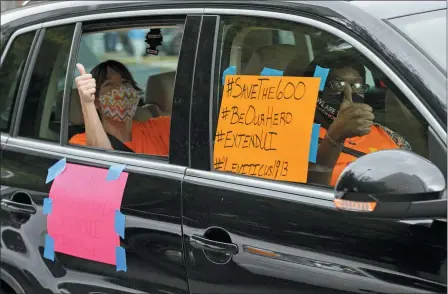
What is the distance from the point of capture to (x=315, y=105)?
2477 mm

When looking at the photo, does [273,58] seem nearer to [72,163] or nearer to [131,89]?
[72,163]

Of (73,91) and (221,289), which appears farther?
(73,91)

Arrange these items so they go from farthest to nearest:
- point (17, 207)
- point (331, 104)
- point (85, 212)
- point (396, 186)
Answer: point (17, 207)
point (85, 212)
point (331, 104)
point (396, 186)

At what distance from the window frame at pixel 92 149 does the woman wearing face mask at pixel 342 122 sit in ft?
1.49

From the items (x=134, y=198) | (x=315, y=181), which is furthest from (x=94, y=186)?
(x=315, y=181)

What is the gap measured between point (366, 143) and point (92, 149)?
1.18m

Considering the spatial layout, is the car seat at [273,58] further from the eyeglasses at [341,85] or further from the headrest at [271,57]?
the eyeglasses at [341,85]

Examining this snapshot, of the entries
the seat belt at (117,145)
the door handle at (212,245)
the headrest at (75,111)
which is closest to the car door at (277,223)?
the door handle at (212,245)

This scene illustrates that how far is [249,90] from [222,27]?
0.29 m

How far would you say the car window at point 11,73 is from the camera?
350 centimetres

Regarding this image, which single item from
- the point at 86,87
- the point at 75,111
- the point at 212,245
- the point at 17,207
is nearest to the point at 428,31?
the point at 212,245

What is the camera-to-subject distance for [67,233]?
3.04 m

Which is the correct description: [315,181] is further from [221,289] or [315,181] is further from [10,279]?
[10,279]

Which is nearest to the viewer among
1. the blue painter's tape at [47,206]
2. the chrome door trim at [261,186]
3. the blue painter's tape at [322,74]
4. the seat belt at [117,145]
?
the chrome door trim at [261,186]
